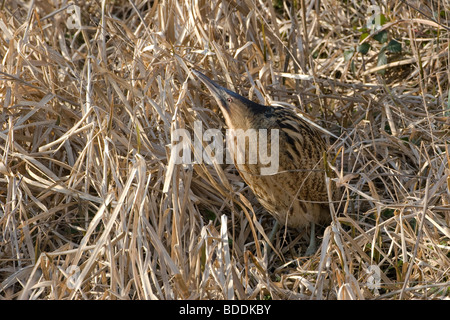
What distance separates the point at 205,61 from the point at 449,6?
3.59 ft

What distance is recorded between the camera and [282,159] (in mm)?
2227

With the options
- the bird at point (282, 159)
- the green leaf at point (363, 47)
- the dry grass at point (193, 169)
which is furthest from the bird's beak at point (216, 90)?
the green leaf at point (363, 47)

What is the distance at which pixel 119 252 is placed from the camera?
1.93 metres

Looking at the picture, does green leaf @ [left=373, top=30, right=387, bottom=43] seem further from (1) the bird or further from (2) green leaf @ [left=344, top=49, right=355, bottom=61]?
(1) the bird

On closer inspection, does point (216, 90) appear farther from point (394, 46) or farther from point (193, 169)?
point (394, 46)

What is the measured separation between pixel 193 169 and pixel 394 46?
1059mm

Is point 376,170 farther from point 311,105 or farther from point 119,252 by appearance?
point 119,252

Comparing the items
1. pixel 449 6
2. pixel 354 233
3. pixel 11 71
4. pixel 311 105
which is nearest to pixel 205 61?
pixel 311 105

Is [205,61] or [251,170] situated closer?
[251,170]

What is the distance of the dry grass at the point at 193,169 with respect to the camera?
188 cm
